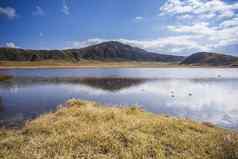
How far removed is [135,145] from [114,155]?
0.94 m

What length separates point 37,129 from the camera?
945 cm

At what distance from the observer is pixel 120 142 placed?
778 centimetres

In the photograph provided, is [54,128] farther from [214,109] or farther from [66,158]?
[214,109]

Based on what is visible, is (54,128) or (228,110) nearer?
(54,128)

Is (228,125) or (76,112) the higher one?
(76,112)

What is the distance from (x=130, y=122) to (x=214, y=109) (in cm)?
1029

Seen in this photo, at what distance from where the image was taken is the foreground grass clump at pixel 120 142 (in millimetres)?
6983

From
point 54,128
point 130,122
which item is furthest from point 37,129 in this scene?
point 130,122

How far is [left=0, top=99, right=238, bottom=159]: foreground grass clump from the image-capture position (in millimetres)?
6983

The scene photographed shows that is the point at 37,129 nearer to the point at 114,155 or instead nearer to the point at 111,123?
the point at 111,123

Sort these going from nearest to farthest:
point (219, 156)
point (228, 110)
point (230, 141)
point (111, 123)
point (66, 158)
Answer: point (66, 158) → point (219, 156) → point (230, 141) → point (111, 123) → point (228, 110)

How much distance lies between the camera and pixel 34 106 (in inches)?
703

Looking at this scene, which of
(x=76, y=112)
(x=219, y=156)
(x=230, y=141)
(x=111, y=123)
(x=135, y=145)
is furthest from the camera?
(x=76, y=112)

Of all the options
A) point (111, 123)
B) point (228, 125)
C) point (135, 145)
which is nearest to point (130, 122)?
point (111, 123)
